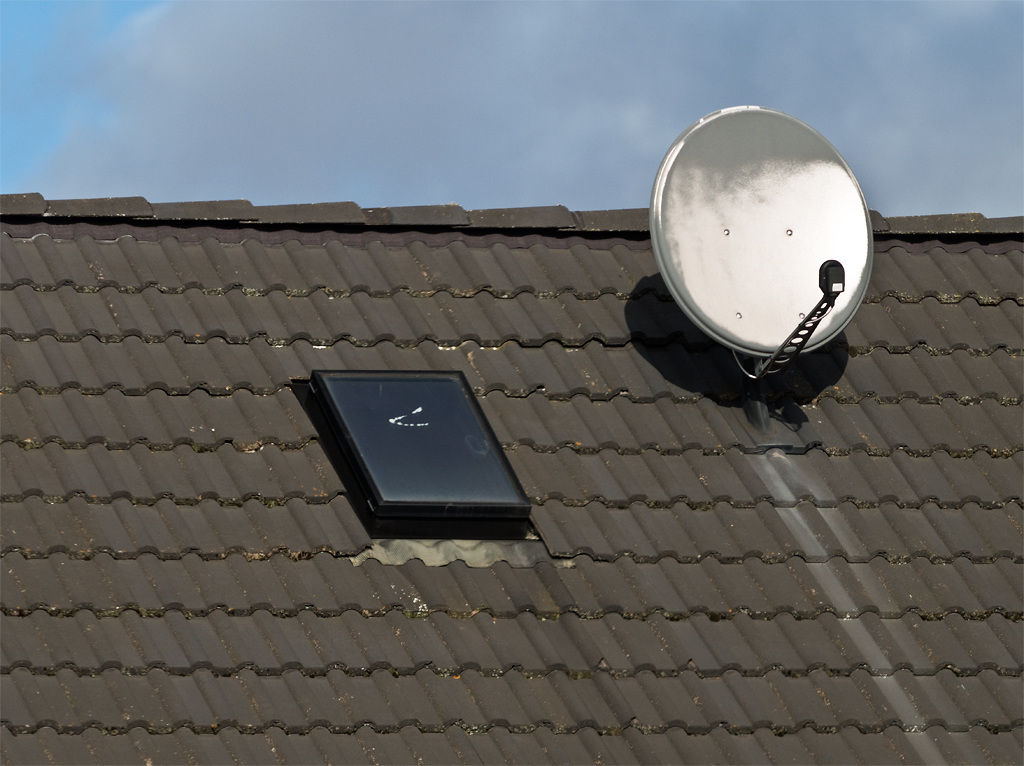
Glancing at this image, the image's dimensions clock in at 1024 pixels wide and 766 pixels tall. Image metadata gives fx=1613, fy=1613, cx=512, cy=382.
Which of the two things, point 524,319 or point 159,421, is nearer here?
point 159,421

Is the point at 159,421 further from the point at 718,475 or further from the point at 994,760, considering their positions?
the point at 994,760

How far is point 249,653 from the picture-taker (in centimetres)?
898

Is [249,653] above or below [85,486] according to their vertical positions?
below

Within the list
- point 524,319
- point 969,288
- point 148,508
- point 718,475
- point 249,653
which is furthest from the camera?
point 969,288

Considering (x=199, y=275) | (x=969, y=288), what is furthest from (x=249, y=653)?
(x=969, y=288)

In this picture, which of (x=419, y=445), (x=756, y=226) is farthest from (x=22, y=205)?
(x=756, y=226)

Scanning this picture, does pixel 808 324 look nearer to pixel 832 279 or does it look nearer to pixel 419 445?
pixel 832 279

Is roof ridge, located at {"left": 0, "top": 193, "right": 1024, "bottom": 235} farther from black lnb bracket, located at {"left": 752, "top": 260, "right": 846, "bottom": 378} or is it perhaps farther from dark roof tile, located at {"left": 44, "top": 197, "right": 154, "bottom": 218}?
black lnb bracket, located at {"left": 752, "top": 260, "right": 846, "bottom": 378}

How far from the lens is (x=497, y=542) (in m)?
9.90

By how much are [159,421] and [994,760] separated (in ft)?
17.7

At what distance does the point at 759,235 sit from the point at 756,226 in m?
0.07

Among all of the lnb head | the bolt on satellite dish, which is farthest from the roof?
the lnb head

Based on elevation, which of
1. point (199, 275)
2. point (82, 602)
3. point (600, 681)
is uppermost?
point (199, 275)

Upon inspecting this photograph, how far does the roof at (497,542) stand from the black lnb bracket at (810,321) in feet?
1.37
